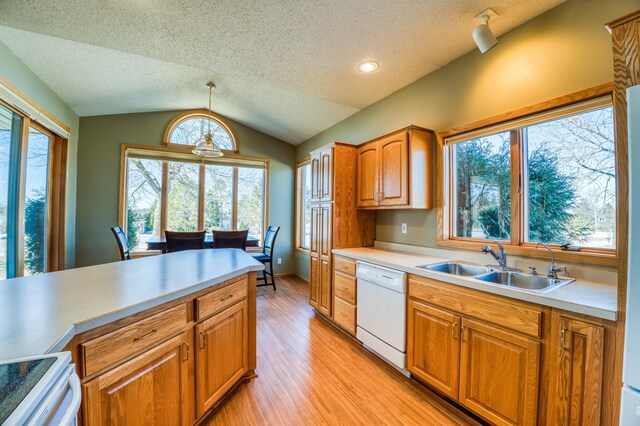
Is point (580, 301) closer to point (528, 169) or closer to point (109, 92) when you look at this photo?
point (528, 169)

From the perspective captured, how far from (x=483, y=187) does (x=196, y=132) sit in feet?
14.8

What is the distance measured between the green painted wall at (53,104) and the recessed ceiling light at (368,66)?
3002 mm

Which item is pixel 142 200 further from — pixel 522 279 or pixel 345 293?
pixel 522 279

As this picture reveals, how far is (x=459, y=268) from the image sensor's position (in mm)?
2229

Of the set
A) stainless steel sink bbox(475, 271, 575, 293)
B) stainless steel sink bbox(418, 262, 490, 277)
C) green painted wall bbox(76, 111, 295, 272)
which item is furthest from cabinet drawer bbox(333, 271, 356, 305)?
green painted wall bbox(76, 111, 295, 272)

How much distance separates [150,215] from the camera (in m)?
4.46

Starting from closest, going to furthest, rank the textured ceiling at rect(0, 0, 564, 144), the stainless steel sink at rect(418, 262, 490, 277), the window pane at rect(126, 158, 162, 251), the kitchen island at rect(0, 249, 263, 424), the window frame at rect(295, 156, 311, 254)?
1. the kitchen island at rect(0, 249, 263, 424)
2. the textured ceiling at rect(0, 0, 564, 144)
3. the stainless steel sink at rect(418, 262, 490, 277)
4. the window pane at rect(126, 158, 162, 251)
5. the window frame at rect(295, 156, 311, 254)

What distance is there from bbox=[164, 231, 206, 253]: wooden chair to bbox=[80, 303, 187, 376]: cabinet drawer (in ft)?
7.55

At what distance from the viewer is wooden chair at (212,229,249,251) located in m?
3.75

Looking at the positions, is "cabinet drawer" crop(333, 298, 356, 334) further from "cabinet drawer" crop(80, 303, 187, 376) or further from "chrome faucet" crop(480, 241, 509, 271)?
"cabinet drawer" crop(80, 303, 187, 376)

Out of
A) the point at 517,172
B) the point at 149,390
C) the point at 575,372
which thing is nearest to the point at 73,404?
the point at 149,390

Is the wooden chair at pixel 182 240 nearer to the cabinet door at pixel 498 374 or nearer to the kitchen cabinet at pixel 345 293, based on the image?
the kitchen cabinet at pixel 345 293

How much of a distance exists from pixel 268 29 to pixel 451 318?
2.40m

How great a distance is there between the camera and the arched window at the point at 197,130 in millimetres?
4602
